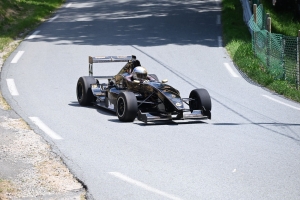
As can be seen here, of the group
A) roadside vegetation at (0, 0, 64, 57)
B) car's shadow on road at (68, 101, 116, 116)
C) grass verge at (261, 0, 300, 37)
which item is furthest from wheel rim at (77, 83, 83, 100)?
grass verge at (261, 0, 300, 37)

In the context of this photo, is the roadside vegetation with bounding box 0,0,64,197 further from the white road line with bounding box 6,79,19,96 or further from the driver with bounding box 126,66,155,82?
the driver with bounding box 126,66,155,82

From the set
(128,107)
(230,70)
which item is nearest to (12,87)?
(128,107)

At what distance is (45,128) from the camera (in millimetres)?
12070

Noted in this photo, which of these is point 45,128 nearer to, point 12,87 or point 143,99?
point 143,99

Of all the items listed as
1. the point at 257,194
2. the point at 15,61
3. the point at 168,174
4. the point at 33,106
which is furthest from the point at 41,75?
the point at 257,194

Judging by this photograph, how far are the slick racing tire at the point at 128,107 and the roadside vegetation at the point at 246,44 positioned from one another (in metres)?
5.01

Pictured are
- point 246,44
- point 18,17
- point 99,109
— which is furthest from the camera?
point 18,17

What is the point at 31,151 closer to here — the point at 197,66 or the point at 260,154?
the point at 260,154

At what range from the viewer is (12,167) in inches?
364

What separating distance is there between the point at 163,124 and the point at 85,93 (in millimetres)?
2502

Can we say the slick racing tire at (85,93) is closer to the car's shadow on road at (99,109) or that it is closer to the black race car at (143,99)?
the black race car at (143,99)

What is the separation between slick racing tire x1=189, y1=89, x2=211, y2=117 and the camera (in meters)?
Answer: 13.1

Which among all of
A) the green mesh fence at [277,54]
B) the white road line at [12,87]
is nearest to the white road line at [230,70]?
the green mesh fence at [277,54]

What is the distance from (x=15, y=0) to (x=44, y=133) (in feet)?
67.8
